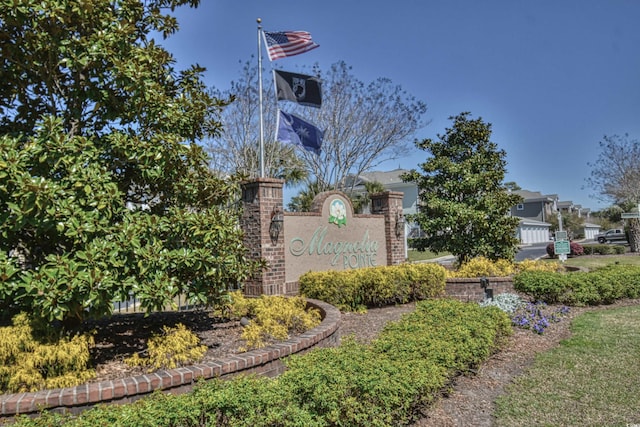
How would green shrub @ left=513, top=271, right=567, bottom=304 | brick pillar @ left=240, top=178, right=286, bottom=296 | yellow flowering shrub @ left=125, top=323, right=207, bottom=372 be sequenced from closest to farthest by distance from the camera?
yellow flowering shrub @ left=125, top=323, right=207, bottom=372
brick pillar @ left=240, top=178, right=286, bottom=296
green shrub @ left=513, top=271, right=567, bottom=304

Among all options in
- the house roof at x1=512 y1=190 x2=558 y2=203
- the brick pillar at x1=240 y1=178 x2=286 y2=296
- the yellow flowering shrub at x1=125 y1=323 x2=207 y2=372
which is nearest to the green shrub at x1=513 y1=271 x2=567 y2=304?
the brick pillar at x1=240 y1=178 x2=286 y2=296

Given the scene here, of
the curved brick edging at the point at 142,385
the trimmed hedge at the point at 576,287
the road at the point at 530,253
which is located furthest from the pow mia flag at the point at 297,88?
the road at the point at 530,253

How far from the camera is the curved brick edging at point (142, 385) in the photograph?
11.4 feet

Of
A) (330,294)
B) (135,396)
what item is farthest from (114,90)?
(330,294)

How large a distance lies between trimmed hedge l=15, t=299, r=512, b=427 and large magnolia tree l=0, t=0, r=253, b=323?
137 centimetres

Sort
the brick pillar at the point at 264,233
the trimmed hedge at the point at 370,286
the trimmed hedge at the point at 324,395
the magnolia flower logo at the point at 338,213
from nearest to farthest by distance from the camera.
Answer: the trimmed hedge at the point at 324,395 → the trimmed hedge at the point at 370,286 → the brick pillar at the point at 264,233 → the magnolia flower logo at the point at 338,213

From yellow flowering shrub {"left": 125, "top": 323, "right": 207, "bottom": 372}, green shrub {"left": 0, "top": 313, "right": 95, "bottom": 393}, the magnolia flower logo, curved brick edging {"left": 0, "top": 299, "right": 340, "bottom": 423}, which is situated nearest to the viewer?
curved brick edging {"left": 0, "top": 299, "right": 340, "bottom": 423}

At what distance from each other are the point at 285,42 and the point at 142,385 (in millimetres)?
10226

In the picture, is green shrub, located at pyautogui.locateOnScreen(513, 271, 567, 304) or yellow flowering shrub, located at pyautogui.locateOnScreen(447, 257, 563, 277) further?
yellow flowering shrub, located at pyautogui.locateOnScreen(447, 257, 563, 277)

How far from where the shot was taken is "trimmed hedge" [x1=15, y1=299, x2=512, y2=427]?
9.32 ft

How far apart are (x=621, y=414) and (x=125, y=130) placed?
19.3 feet

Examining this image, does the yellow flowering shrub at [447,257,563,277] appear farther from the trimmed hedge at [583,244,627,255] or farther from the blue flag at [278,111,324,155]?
the trimmed hedge at [583,244,627,255]

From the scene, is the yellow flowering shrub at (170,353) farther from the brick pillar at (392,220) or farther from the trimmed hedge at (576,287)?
the brick pillar at (392,220)

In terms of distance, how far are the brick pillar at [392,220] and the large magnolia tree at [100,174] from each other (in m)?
7.24
